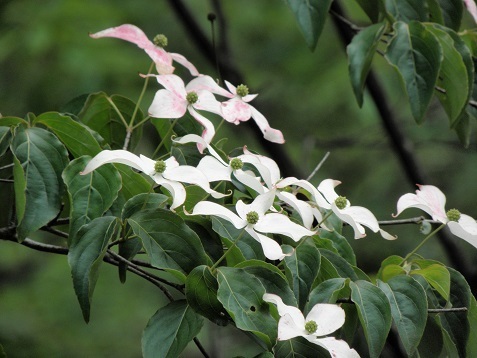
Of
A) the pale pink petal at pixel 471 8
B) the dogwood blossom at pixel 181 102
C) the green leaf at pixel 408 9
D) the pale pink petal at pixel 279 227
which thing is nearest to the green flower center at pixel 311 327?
the pale pink petal at pixel 279 227

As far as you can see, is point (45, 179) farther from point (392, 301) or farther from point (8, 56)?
point (8, 56)

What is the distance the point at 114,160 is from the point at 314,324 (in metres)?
0.30

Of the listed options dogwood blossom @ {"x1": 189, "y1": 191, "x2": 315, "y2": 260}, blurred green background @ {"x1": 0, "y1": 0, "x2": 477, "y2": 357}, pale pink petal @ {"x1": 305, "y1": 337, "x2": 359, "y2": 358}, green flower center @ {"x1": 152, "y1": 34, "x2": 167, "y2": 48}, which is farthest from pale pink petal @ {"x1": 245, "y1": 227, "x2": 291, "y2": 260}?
blurred green background @ {"x1": 0, "y1": 0, "x2": 477, "y2": 357}

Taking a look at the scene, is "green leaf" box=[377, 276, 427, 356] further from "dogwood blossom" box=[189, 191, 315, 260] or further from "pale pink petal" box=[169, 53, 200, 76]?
"pale pink petal" box=[169, 53, 200, 76]

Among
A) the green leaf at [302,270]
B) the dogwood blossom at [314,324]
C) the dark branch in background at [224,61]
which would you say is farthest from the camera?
the dark branch in background at [224,61]

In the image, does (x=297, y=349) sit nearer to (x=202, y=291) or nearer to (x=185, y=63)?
(x=202, y=291)

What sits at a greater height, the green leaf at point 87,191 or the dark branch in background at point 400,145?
the green leaf at point 87,191

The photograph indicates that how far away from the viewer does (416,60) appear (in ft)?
4.50

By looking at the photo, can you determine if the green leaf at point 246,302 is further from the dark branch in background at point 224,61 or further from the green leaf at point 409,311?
the dark branch in background at point 224,61

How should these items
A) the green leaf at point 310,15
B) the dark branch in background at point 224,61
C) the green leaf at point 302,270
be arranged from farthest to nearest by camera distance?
the dark branch in background at point 224,61, the green leaf at point 310,15, the green leaf at point 302,270

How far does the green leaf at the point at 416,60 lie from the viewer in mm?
1342

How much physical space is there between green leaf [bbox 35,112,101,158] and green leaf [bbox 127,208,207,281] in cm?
16

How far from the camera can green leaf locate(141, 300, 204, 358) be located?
90 cm

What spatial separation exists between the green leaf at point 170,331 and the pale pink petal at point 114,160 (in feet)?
0.56
